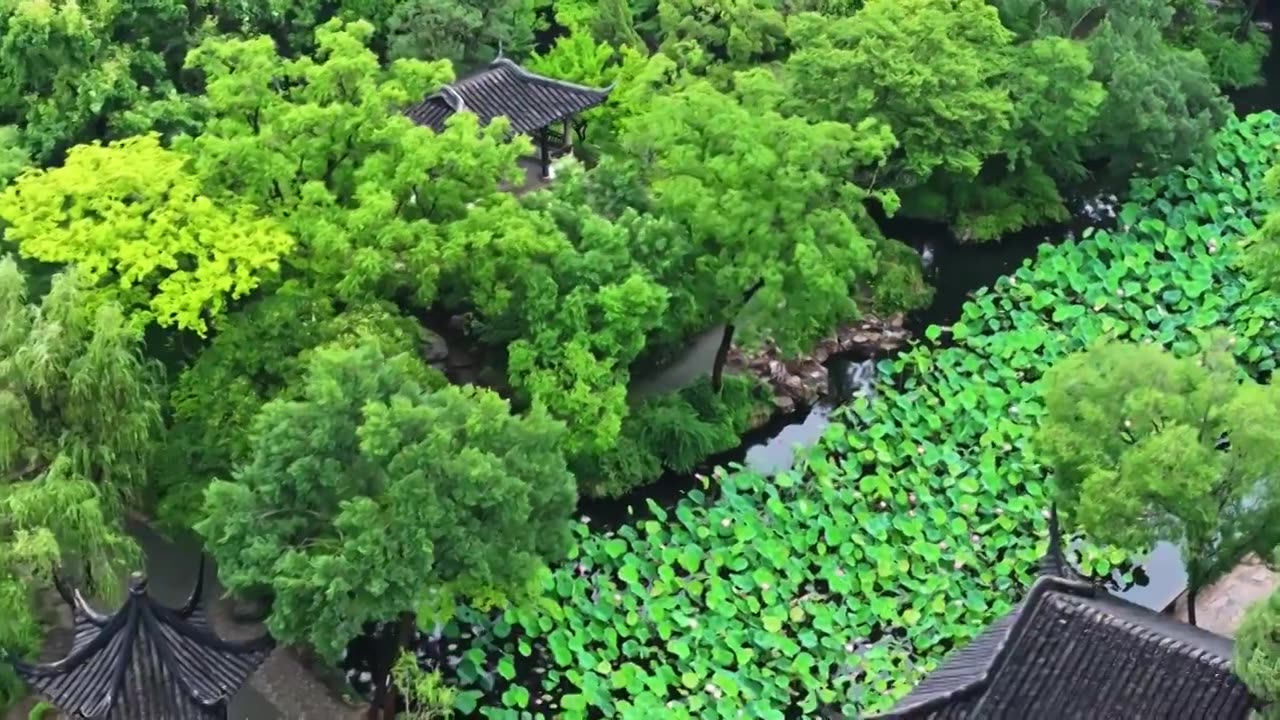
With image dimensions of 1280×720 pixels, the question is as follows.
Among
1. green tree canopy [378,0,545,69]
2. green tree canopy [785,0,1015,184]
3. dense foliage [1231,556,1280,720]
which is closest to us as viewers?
dense foliage [1231,556,1280,720]

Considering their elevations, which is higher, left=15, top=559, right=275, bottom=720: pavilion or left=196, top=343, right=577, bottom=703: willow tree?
left=196, top=343, right=577, bottom=703: willow tree

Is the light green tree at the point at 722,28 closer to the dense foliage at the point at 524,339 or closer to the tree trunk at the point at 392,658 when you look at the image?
the dense foliage at the point at 524,339

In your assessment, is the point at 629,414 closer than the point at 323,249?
No

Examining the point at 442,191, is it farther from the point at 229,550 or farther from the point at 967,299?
the point at 967,299

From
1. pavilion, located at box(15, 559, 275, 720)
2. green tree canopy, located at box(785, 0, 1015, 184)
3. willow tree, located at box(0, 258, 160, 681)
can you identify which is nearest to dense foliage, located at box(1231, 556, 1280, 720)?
pavilion, located at box(15, 559, 275, 720)

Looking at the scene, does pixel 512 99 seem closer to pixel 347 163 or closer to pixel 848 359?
pixel 347 163

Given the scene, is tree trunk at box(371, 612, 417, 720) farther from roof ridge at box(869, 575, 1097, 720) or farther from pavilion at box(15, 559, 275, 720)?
roof ridge at box(869, 575, 1097, 720)

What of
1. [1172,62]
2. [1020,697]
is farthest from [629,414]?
[1172,62]
